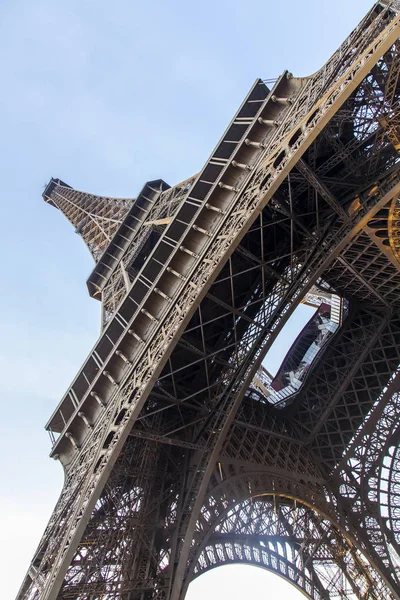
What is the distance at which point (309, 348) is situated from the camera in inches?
1071

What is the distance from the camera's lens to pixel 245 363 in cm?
1706

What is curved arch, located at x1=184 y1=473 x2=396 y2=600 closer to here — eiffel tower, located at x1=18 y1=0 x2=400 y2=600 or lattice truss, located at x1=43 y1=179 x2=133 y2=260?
eiffel tower, located at x1=18 y1=0 x2=400 y2=600

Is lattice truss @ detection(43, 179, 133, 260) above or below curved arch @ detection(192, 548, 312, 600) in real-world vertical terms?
above

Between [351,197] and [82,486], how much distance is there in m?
12.3

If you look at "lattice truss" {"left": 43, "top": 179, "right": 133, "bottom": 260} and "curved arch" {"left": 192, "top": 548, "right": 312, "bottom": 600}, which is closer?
"curved arch" {"left": 192, "top": 548, "right": 312, "bottom": 600}

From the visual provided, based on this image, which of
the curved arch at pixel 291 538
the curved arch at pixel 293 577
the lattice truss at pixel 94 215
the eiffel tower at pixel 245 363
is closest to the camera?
the eiffel tower at pixel 245 363

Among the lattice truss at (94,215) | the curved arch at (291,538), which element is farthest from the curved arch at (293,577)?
the lattice truss at (94,215)

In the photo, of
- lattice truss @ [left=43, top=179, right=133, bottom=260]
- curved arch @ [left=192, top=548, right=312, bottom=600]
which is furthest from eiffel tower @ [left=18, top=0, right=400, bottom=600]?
lattice truss @ [left=43, top=179, right=133, bottom=260]

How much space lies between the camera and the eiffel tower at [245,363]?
14.1 meters

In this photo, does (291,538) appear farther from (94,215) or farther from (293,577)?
(94,215)

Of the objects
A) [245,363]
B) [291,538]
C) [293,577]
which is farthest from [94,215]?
[293,577]

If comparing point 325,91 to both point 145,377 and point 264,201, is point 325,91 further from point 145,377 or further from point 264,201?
point 145,377

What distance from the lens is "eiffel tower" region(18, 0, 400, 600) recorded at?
46.4 feet

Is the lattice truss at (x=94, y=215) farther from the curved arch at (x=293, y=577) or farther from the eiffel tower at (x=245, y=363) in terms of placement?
the curved arch at (x=293, y=577)
